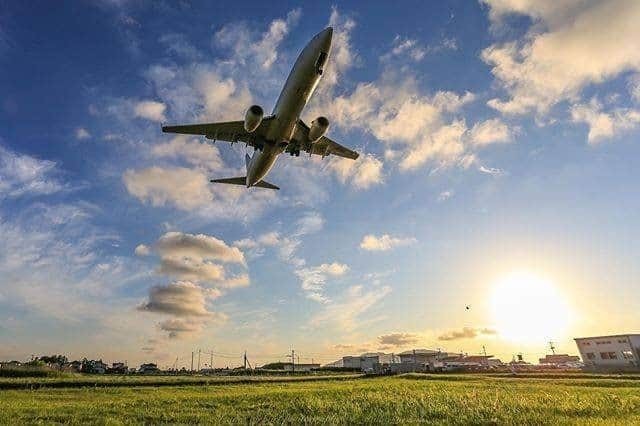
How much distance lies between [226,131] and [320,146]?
32.8 feet

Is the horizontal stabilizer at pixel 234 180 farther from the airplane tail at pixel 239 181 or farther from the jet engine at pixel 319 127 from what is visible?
the jet engine at pixel 319 127

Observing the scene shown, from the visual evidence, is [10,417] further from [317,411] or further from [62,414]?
[317,411]

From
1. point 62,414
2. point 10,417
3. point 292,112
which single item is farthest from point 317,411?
point 292,112

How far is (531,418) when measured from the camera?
1326cm

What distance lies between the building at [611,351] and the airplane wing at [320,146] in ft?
263

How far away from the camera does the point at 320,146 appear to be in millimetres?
40094

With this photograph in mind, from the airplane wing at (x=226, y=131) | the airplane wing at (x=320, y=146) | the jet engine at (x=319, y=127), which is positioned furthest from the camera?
the airplane wing at (x=320, y=146)

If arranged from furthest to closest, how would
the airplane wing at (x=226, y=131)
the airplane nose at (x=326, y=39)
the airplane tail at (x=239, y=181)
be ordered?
the airplane tail at (x=239, y=181), the airplane wing at (x=226, y=131), the airplane nose at (x=326, y=39)

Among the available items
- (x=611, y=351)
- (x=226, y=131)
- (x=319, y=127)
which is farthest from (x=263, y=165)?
(x=611, y=351)

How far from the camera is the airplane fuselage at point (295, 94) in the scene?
27016 mm

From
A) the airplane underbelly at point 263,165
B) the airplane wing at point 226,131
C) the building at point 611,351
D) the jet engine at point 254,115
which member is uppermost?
the airplane wing at point 226,131

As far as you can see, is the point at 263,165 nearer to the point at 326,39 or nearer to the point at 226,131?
the point at 226,131

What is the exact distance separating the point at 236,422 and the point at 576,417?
12.4 meters

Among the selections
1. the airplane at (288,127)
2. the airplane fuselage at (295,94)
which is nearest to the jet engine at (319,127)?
the airplane at (288,127)
